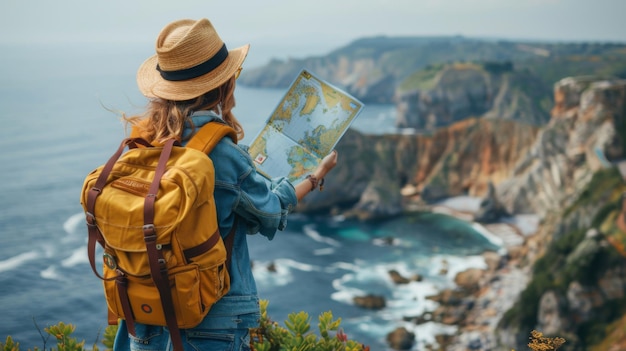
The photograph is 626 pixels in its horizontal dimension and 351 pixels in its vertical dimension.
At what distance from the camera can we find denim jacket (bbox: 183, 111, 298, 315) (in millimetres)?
2947

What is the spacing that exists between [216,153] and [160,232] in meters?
0.48

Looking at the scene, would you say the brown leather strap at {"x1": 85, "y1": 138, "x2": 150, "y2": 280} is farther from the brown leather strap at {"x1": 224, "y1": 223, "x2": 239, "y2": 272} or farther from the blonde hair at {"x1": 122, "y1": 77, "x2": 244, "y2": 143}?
the brown leather strap at {"x1": 224, "y1": 223, "x2": 239, "y2": 272}

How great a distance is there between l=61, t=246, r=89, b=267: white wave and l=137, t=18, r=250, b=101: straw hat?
29.3 m

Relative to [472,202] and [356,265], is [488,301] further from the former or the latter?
[472,202]

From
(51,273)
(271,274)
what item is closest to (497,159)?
(271,274)

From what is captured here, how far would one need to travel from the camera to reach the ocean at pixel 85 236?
29422mm

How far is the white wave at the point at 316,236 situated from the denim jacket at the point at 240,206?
4605cm

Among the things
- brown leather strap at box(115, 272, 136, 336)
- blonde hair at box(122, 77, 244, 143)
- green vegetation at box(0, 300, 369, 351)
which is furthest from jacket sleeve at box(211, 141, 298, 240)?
green vegetation at box(0, 300, 369, 351)

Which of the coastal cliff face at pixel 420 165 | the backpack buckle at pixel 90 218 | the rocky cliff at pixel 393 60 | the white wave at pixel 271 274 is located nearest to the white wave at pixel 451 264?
the white wave at pixel 271 274

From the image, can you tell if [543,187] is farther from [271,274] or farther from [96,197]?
[96,197]

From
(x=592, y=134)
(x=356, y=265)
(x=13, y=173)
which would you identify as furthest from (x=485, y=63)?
(x=13, y=173)

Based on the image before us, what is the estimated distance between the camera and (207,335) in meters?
2.99

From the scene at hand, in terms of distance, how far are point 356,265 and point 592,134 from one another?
2012cm

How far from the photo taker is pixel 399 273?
41.9 metres
